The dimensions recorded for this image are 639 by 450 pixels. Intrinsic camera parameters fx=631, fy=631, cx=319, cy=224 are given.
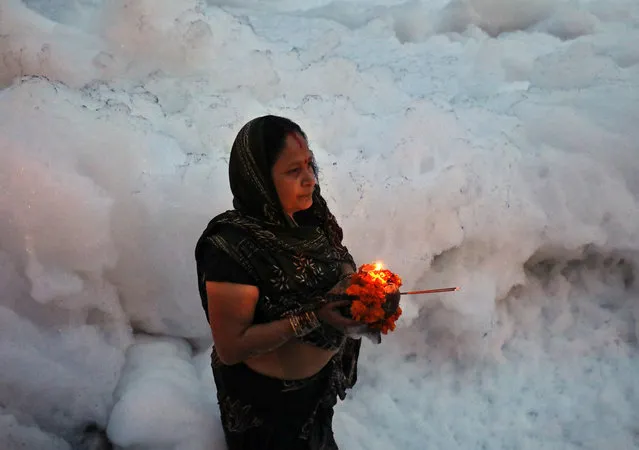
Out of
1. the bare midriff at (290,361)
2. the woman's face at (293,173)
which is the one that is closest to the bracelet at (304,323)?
the bare midriff at (290,361)

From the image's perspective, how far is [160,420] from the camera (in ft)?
6.15

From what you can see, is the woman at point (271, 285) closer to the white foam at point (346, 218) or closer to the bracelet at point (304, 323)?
the bracelet at point (304, 323)

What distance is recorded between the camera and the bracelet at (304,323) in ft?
4.48

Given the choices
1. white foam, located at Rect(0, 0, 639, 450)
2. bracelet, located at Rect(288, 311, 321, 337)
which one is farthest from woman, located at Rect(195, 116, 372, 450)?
white foam, located at Rect(0, 0, 639, 450)

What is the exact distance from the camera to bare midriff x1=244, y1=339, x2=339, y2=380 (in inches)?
59.1

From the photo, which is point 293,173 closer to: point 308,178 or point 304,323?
point 308,178

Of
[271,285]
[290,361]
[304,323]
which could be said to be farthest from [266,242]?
[290,361]

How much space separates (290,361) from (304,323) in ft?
0.62

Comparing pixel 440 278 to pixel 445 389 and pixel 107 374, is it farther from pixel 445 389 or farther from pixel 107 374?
pixel 107 374

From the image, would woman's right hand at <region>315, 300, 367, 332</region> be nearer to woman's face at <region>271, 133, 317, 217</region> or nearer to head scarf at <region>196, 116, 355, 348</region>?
head scarf at <region>196, 116, 355, 348</region>

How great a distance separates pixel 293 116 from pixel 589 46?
2088 mm

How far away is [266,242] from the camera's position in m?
1.42

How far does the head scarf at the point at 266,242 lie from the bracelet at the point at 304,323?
3cm

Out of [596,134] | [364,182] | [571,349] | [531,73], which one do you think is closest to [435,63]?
[531,73]
